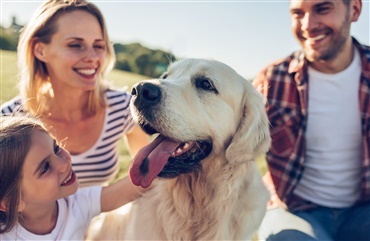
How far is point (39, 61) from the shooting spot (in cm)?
348

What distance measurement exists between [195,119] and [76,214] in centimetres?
119

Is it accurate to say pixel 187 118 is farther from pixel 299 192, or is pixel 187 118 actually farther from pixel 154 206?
pixel 299 192

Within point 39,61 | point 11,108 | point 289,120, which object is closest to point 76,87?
point 39,61

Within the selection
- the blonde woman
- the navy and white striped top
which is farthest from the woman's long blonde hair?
the navy and white striped top

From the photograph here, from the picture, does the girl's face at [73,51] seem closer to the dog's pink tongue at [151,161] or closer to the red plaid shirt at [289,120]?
the dog's pink tongue at [151,161]

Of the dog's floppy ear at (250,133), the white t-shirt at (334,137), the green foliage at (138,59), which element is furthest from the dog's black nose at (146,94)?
the green foliage at (138,59)

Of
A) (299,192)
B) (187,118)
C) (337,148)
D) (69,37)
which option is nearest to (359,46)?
(337,148)

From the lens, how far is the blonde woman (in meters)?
3.32

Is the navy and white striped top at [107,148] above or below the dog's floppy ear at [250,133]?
below

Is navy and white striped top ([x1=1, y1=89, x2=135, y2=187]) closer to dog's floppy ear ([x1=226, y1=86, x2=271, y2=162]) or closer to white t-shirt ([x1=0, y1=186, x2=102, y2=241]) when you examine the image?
white t-shirt ([x1=0, y1=186, x2=102, y2=241])

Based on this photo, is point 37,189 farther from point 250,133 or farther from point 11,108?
point 250,133

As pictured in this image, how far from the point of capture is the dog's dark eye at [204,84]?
2.48 m

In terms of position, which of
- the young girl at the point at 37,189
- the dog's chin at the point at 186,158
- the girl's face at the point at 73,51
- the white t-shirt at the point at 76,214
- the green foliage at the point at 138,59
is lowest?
the green foliage at the point at 138,59

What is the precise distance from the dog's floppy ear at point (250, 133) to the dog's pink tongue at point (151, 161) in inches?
14.5
